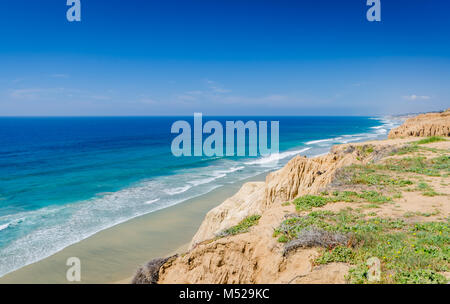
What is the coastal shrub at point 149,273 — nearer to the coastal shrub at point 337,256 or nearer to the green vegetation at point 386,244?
the green vegetation at point 386,244

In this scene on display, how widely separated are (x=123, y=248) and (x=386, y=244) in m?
15.3

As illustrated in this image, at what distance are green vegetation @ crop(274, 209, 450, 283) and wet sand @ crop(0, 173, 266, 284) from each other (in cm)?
1062

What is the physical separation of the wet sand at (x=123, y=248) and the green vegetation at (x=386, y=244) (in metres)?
10.6

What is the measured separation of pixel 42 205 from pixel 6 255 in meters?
9.48

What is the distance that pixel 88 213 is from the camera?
76.6ft

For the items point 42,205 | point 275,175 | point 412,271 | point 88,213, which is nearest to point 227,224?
point 275,175

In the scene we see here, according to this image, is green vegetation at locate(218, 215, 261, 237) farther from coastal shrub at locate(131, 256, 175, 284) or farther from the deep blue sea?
the deep blue sea

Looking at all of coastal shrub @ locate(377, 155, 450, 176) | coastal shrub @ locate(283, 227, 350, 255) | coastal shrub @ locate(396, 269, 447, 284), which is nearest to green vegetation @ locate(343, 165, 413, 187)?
coastal shrub @ locate(377, 155, 450, 176)

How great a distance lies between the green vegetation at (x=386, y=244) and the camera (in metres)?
5.96

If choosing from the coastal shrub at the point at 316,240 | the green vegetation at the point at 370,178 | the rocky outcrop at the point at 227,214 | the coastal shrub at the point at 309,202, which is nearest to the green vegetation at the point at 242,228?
the coastal shrub at the point at 309,202

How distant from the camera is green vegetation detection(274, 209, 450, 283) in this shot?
596 centimetres
